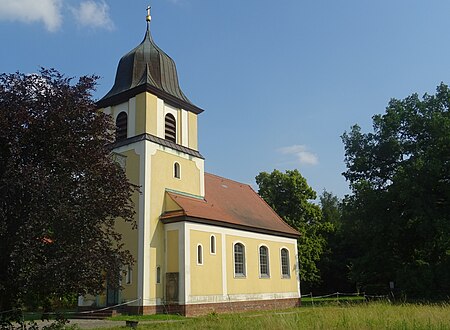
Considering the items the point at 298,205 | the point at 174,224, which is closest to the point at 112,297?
the point at 174,224

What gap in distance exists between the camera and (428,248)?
31344 mm

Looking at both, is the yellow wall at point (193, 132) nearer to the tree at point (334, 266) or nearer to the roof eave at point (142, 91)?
the roof eave at point (142, 91)

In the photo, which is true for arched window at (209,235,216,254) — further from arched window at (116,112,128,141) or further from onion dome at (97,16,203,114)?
onion dome at (97,16,203,114)

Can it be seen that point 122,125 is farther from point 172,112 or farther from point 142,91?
point 172,112

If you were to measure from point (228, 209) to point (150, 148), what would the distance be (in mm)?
7013

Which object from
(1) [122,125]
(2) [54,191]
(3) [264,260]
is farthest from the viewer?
(3) [264,260]

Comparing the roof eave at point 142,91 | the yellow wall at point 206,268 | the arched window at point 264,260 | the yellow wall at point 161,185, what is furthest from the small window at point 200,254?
the roof eave at point 142,91

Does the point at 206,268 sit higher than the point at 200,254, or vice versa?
the point at 200,254

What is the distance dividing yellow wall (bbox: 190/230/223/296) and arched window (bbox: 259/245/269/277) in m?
4.57

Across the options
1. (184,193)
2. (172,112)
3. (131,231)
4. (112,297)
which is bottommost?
(112,297)

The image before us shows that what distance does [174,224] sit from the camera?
24.4m

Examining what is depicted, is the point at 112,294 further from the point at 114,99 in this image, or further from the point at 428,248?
the point at 428,248

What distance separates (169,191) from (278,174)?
65.9 feet

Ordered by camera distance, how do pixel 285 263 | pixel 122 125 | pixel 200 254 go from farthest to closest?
pixel 285 263, pixel 122 125, pixel 200 254
